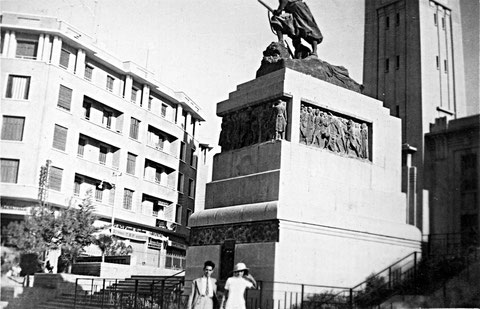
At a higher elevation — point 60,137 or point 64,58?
point 64,58

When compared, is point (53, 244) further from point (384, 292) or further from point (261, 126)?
point (384, 292)

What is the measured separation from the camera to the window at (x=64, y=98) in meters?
34.8

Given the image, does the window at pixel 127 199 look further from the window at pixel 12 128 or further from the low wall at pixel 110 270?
the low wall at pixel 110 270

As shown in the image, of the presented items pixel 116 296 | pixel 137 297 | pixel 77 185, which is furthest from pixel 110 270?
pixel 77 185

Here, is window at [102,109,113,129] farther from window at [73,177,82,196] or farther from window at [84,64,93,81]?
window at [73,177,82,196]

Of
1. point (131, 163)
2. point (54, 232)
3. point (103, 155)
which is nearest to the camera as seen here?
point (54, 232)

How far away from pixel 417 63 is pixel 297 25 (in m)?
14.8

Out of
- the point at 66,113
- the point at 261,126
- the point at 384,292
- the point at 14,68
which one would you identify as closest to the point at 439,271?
the point at 384,292

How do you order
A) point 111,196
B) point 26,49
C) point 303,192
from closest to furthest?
point 303,192 < point 26,49 < point 111,196

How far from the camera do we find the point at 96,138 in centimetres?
3844

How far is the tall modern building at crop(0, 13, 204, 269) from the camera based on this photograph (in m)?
29.7

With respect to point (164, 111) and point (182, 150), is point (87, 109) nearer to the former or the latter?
point (164, 111)

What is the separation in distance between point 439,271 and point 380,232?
1.84 m

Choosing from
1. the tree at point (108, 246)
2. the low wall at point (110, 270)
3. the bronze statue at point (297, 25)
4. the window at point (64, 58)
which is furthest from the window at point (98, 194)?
the bronze statue at point (297, 25)
